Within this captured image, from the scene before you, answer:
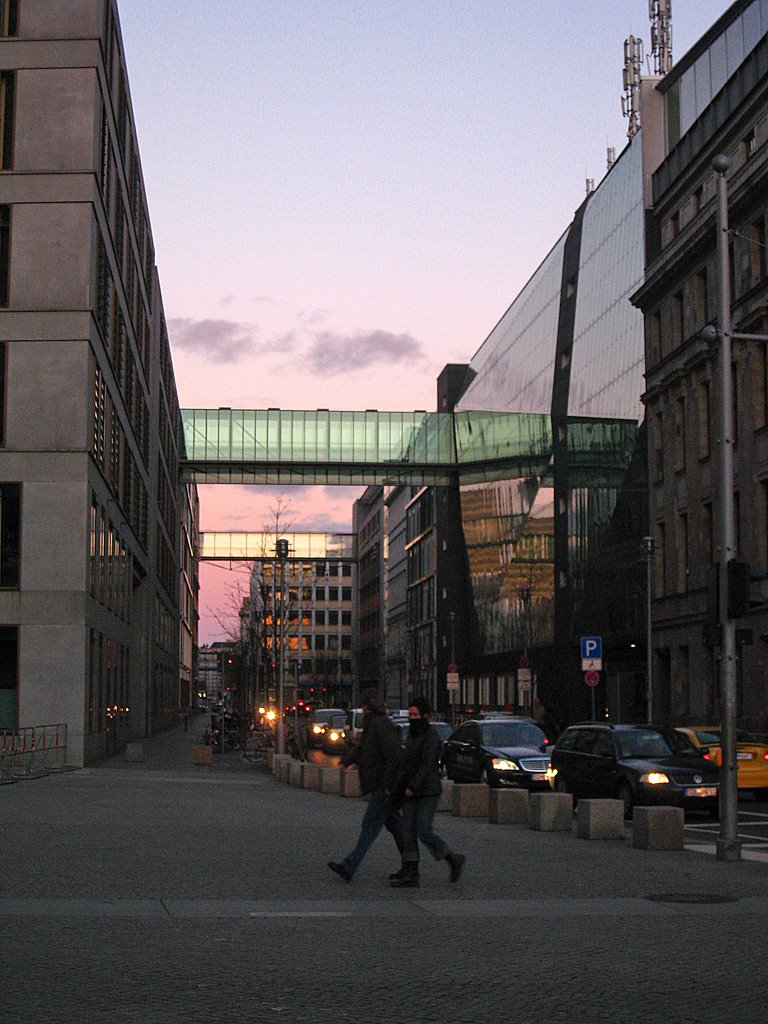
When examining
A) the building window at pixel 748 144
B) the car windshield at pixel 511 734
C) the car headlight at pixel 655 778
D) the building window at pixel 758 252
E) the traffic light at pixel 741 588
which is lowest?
the car headlight at pixel 655 778

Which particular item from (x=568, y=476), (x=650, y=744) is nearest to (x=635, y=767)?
(x=650, y=744)

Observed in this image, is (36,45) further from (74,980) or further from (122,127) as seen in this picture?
(74,980)

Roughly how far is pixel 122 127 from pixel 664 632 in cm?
2687

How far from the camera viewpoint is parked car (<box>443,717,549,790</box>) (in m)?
30.1

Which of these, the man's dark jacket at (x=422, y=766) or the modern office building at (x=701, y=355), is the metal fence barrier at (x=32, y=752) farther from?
the man's dark jacket at (x=422, y=766)

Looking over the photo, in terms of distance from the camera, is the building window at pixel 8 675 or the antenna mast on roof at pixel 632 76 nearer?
the building window at pixel 8 675

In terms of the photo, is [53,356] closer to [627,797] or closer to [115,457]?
[115,457]

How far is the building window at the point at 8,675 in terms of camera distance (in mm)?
39344

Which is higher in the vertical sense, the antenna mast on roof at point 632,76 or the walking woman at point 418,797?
the antenna mast on roof at point 632,76

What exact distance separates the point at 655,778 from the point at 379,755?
35.4 ft

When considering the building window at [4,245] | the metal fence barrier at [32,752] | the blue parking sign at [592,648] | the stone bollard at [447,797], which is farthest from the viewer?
the blue parking sign at [592,648]

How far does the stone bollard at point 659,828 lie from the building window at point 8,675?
24.0 m

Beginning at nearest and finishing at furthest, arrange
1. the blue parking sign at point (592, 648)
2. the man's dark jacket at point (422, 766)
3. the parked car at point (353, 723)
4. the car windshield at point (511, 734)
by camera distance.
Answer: the man's dark jacket at point (422, 766) → the car windshield at point (511, 734) → the blue parking sign at point (592, 648) → the parked car at point (353, 723)

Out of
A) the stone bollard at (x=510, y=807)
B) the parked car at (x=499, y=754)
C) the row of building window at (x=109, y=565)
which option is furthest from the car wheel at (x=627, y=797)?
the row of building window at (x=109, y=565)
